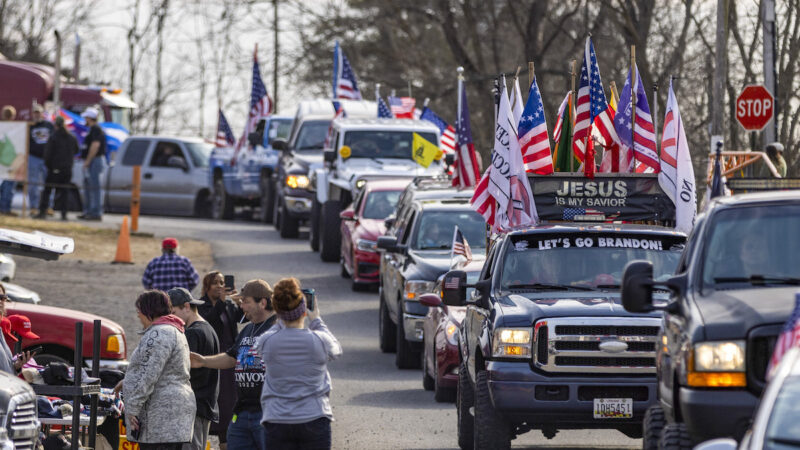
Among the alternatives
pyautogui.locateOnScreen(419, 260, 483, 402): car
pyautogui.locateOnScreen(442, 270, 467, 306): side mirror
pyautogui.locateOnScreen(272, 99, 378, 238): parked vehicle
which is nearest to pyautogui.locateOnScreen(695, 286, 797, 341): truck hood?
pyautogui.locateOnScreen(442, 270, 467, 306): side mirror

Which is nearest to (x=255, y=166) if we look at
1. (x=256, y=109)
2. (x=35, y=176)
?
(x=256, y=109)

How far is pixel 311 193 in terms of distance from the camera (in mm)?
29078

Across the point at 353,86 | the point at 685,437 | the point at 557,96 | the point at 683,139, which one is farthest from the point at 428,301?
the point at 557,96

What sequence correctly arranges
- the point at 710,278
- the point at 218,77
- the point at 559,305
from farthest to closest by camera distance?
the point at 218,77
the point at 559,305
the point at 710,278

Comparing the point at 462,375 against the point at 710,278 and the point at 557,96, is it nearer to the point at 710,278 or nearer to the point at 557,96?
the point at 710,278

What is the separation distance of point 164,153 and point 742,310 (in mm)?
28832

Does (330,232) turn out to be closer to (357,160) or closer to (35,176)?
(357,160)

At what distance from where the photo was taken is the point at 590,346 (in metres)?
10.9

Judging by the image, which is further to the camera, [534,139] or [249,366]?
[534,139]

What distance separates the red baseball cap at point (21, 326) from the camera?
12.5m

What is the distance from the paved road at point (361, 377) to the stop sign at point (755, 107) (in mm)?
6055

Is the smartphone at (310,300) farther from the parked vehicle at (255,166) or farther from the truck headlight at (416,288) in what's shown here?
the parked vehicle at (255,166)

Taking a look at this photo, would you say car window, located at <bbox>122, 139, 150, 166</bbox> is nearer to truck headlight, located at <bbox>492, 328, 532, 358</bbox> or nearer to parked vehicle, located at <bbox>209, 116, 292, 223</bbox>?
parked vehicle, located at <bbox>209, 116, 292, 223</bbox>

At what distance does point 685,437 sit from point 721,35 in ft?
64.4
